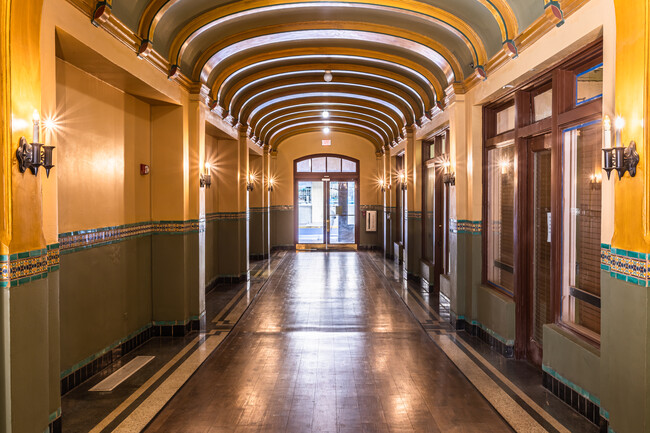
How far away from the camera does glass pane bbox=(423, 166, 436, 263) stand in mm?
8742

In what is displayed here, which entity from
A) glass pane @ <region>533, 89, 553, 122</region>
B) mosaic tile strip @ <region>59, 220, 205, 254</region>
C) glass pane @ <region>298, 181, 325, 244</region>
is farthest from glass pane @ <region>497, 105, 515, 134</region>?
glass pane @ <region>298, 181, 325, 244</region>

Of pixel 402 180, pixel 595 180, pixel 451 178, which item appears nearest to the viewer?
pixel 595 180

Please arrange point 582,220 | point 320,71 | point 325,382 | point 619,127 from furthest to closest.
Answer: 1. point 320,71
2. point 325,382
3. point 582,220
4. point 619,127

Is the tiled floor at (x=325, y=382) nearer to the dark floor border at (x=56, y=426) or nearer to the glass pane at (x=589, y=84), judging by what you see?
the dark floor border at (x=56, y=426)

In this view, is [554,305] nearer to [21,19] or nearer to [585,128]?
[585,128]

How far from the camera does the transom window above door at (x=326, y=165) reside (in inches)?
600

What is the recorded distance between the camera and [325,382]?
4.21 meters

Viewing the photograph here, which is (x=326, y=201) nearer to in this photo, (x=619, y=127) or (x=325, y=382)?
(x=325, y=382)

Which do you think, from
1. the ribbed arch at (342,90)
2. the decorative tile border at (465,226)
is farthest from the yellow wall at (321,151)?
the decorative tile border at (465,226)

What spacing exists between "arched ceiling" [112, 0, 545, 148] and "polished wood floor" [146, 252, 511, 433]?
3.39 meters

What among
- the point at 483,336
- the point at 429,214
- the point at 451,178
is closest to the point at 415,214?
the point at 429,214

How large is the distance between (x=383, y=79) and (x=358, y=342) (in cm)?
504

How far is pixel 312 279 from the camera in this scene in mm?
9609

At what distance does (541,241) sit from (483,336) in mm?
1592
